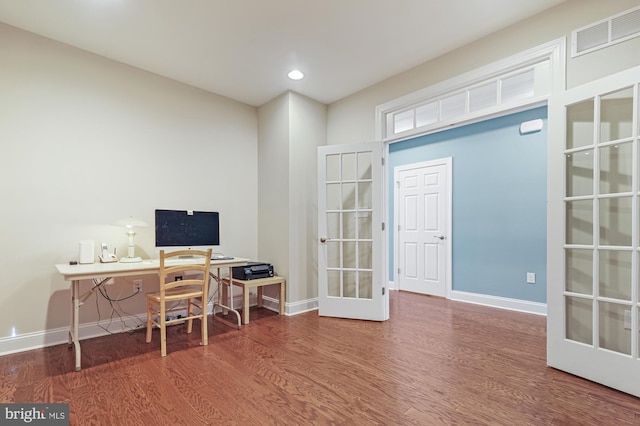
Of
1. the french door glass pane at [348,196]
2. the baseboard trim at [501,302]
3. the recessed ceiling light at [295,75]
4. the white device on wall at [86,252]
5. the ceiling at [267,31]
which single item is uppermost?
the ceiling at [267,31]

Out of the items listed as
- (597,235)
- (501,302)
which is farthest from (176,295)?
(501,302)

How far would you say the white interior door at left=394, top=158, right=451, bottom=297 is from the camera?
4691 mm

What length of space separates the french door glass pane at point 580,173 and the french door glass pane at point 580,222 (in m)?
0.08

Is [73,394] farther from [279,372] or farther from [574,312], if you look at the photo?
[574,312]

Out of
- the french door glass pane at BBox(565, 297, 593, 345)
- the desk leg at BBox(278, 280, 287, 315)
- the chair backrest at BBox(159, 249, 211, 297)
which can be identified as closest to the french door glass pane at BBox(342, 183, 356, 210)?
the desk leg at BBox(278, 280, 287, 315)

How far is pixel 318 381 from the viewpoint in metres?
2.09

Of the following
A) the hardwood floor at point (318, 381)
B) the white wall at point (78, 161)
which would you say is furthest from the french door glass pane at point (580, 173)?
the white wall at point (78, 161)

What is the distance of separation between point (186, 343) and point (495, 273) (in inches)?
150

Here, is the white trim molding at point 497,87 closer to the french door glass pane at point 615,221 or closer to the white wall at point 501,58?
the white wall at point 501,58

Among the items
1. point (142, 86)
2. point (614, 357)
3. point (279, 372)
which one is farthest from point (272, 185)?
point (614, 357)

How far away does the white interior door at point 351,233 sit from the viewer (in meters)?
3.48

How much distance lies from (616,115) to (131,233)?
4000 millimetres

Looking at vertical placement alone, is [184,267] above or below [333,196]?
below

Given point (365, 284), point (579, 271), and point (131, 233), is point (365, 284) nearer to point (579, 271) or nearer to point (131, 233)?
point (579, 271)
